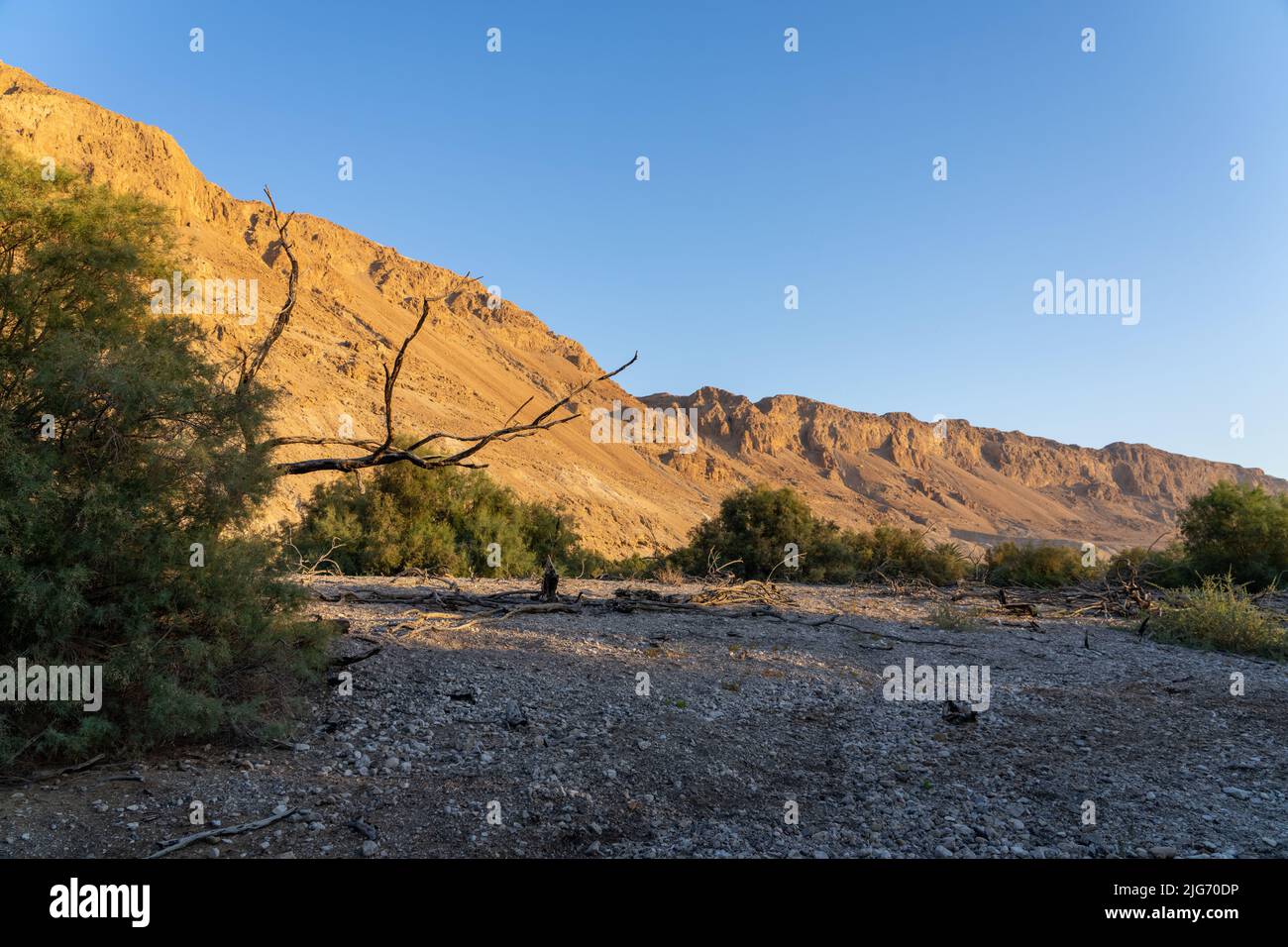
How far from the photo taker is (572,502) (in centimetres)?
4288

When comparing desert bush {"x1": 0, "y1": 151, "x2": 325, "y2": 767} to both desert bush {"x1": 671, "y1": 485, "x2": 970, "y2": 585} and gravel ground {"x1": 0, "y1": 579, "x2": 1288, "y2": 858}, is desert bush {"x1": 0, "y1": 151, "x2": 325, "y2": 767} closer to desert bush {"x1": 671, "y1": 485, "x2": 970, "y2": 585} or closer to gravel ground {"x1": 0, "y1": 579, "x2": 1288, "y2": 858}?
gravel ground {"x1": 0, "y1": 579, "x2": 1288, "y2": 858}

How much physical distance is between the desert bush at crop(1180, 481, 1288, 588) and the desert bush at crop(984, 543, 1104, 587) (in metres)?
2.43

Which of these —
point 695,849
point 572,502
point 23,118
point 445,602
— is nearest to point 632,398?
point 572,502

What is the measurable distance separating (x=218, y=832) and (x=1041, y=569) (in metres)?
19.2

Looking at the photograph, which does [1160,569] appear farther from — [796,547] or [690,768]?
[690,768]

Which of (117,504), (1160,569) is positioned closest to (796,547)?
(1160,569)

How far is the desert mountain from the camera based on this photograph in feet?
141

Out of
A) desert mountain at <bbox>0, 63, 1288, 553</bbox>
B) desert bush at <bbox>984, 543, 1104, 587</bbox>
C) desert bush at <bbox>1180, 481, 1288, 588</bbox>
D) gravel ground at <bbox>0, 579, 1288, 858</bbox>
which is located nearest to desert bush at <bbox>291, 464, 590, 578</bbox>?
desert mountain at <bbox>0, 63, 1288, 553</bbox>

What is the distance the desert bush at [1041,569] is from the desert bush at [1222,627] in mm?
7255

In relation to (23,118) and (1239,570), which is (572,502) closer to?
(1239,570)

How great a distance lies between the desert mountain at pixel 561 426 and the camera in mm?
42844

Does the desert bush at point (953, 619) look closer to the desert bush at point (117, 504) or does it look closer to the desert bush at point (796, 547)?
the desert bush at point (796, 547)

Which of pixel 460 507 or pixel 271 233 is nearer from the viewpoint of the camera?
pixel 460 507
